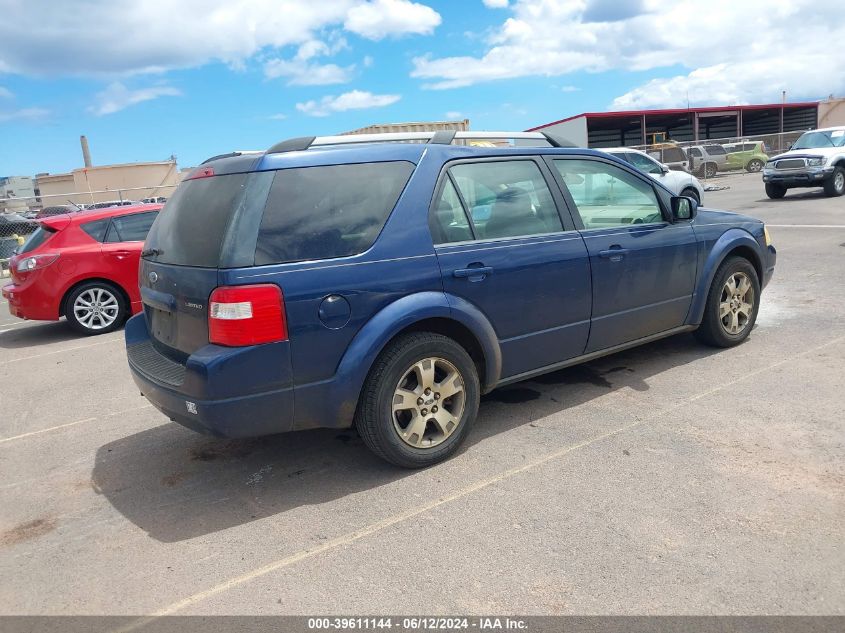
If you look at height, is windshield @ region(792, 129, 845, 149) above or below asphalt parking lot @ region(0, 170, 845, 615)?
above

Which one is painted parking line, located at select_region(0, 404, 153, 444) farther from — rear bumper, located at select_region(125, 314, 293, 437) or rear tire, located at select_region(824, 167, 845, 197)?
rear tire, located at select_region(824, 167, 845, 197)

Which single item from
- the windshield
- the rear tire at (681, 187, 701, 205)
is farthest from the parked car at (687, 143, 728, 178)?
the rear tire at (681, 187, 701, 205)

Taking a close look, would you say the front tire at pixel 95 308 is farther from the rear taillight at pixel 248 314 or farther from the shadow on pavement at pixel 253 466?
the rear taillight at pixel 248 314

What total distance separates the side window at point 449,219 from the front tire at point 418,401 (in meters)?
0.59

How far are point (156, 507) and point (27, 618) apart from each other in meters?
0.94

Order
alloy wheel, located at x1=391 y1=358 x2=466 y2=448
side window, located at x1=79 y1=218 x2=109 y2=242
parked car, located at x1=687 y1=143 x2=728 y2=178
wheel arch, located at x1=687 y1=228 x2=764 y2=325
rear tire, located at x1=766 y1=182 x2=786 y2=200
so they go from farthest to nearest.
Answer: parked car, located at x1=687 y1=143 x2=728 y2=178
rear tire, located at x1=766 y1=182 x2=786 y2=200
side window, located at x1=79 y1=218 x2=109 y2=242
wheel arch, located at x1=687 y1=228 x2=764 y2=325
alloy wheel, located at x1=391 y1=358 x2=466 y2=448

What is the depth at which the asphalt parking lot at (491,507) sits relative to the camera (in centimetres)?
278

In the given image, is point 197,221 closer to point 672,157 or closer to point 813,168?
point 813,168

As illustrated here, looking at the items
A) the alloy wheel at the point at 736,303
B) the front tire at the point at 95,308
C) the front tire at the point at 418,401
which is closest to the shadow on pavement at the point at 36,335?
the front tire at the point at 95,308

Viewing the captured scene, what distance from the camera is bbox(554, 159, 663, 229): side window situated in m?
4.72

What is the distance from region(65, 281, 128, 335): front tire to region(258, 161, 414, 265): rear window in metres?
6.20

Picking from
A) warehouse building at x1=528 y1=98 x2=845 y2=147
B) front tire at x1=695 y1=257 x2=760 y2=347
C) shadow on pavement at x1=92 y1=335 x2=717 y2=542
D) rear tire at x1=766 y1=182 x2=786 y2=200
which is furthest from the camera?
warehouse building at x1=528 y1=98 x2=845 y2=147

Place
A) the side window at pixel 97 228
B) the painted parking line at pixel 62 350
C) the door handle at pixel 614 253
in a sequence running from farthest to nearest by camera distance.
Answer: the side window at pixel 97 228 < the painted parking line at pixel 62 350 < the door handle at pixel 614 253

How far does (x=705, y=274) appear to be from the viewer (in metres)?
5.33
